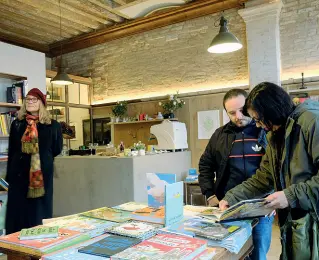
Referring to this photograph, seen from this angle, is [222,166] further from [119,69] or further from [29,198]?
[119,69]

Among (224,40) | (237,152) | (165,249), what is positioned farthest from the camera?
(224,40)

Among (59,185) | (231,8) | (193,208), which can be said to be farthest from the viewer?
(231,8)

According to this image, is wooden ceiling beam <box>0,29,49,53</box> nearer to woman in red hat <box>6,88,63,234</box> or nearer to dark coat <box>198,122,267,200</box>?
woman in red hat <box>6,88,63,234</box>

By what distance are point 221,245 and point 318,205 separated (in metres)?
0.48

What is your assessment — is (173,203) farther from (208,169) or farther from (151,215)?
(208,169)

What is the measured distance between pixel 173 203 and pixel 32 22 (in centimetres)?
669

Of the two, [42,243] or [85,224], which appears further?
[85,224]

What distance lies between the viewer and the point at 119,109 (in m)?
7.38

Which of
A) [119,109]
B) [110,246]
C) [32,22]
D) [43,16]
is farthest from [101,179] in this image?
[32,22]

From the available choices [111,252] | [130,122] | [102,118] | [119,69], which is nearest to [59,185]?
[130,122]

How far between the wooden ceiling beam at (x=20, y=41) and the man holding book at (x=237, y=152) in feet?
A: 22.8

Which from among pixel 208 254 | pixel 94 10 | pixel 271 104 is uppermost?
pixel 94 10

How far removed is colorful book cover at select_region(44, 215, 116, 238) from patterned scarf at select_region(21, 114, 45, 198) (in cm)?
93

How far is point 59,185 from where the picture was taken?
5250 millimetres
